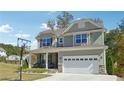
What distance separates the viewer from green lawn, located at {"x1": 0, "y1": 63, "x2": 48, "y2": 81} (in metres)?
17.1

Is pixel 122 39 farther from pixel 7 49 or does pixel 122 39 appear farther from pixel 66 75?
pixel 7 49

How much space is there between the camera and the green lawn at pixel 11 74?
1709 cm

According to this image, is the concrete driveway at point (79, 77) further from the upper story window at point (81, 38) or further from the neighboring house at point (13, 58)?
the upper story window at point (81, 38)

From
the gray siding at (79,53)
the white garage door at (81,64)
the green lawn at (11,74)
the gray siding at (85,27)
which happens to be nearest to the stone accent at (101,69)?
the white garage door at (81,64)

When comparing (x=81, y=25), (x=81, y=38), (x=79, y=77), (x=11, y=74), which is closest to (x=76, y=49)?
(x=81, y=38)

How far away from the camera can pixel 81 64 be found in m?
17.9

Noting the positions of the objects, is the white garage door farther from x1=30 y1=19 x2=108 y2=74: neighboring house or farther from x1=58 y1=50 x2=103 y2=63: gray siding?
x1=58 y1=50 x2=103 y2=63: gray siding

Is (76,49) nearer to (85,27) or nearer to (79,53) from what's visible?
(79,53)

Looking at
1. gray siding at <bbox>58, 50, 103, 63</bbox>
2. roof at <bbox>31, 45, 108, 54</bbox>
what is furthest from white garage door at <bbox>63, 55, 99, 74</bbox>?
roof at <bbox>31, 45, 108, 54</bbox>

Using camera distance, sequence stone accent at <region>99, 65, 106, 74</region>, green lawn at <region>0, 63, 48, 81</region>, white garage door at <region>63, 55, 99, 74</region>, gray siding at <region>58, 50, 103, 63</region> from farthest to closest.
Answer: white garage door at <region>63, 55, 99, 74</region> < gray siding at <region>58, 50, 103, 63</region> < green lawn at <region>0, 63, 48, 81</region> < stone accent at <region>99, 65, 106, 74</region>

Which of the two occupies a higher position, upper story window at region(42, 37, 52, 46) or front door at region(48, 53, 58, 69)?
upper story window at region(42, 37, 52, 46)

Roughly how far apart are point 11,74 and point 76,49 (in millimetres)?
3531
